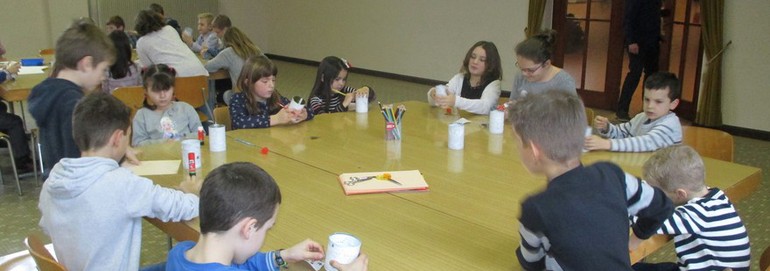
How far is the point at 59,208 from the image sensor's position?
1.89 metres

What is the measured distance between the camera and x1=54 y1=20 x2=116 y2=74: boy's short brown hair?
8.76 ft

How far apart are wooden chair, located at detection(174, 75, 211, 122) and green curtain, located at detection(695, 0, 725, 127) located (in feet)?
14.2

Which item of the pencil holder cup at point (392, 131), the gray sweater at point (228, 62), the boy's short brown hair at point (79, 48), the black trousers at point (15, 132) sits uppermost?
the boy's short brown hair at point (79, 48)

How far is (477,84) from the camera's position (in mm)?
3893

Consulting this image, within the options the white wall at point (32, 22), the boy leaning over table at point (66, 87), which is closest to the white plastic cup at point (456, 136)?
the boy leaning over table at point (66, 87)

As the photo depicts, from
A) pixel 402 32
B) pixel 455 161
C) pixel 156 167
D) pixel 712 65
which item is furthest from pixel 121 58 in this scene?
pixel 712 65

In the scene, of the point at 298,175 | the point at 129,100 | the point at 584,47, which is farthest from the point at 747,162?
the point at 129,100

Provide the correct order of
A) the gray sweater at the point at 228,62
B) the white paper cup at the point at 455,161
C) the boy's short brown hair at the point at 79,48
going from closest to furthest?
the white paper cup at the point at 455,161
the boy's short brown hair at the point at 79,48
the gray sweater at the point at 228,62

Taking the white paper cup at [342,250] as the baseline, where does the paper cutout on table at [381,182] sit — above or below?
below

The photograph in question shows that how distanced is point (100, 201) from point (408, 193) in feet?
3.16

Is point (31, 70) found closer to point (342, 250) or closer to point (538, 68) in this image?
point (538, 68)

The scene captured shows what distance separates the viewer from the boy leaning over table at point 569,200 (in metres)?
1.49

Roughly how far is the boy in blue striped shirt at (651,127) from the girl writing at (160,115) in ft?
6.68

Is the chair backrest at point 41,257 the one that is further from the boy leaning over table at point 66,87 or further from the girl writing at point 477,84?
the girl writing at point 477,84
